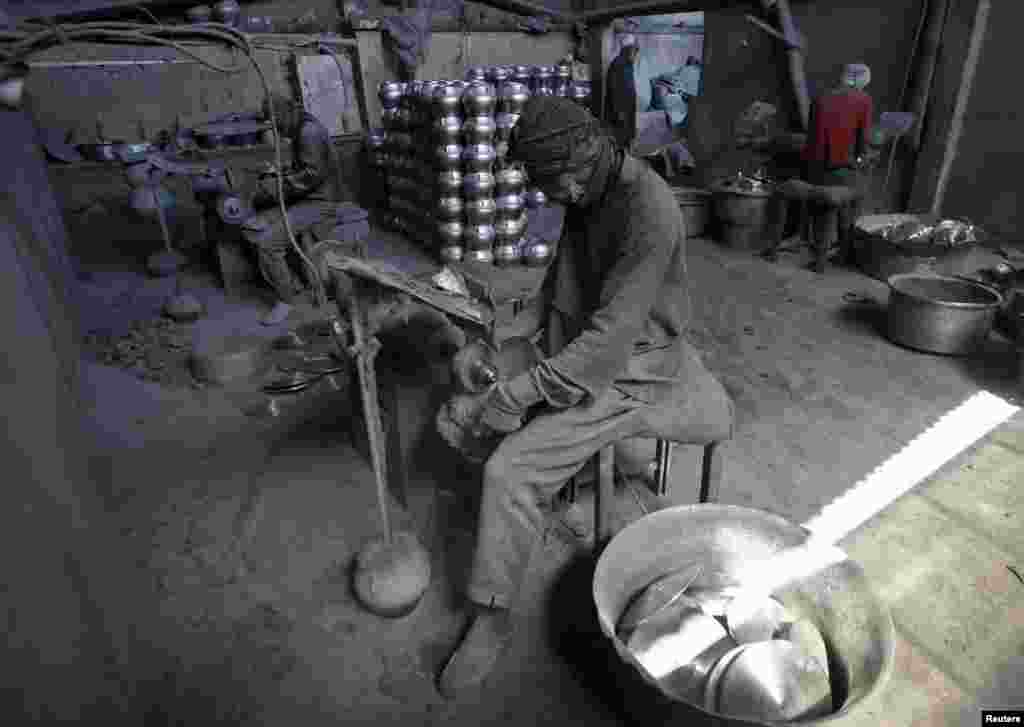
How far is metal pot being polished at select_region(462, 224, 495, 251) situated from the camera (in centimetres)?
602

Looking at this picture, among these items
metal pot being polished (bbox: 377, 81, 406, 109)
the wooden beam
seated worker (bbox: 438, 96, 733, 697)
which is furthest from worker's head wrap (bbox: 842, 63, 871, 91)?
seated worker (bbox: 438, 96, 733, 697)

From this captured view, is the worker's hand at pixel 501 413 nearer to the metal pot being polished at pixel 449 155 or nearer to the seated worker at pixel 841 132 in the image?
the metal pot being polished at pixel 449 155

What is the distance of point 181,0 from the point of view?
2.35 meters

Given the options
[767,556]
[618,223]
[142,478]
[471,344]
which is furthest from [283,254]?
[767,556]

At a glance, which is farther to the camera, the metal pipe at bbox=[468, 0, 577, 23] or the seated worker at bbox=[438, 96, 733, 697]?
the metal pipe at bbox=[468, 0, 577, 23]

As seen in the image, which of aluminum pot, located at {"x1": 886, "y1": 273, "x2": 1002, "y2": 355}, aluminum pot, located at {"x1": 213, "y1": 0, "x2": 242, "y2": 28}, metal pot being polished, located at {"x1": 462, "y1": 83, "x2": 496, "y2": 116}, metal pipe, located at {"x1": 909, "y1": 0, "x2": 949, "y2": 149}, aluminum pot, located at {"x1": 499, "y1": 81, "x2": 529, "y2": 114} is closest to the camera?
aluminum pot, located at {"x1": 886, "y1": 273, "x2": 1002, "y2": 355}

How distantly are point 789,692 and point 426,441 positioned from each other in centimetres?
173

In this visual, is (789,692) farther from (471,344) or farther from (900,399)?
(900,399)

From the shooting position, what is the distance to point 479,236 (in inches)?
237

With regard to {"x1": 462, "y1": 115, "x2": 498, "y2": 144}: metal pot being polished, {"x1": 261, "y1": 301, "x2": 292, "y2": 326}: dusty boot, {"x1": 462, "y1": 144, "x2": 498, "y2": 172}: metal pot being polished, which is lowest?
{"x1": 261, "y1": 301, "x2": 292, "y2": 326}: dusty boot

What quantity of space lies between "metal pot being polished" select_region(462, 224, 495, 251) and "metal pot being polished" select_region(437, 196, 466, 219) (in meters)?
0.18

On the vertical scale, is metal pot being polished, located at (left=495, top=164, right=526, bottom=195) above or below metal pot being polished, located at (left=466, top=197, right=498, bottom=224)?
above

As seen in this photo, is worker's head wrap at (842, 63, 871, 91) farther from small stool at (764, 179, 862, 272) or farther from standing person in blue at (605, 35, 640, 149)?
standing person in blue at (605, 35, 640, 149)

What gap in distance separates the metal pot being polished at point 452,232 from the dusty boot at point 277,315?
64.5 inches
